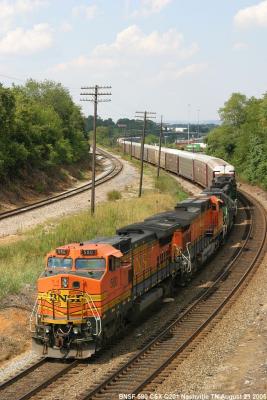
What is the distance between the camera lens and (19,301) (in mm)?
20000

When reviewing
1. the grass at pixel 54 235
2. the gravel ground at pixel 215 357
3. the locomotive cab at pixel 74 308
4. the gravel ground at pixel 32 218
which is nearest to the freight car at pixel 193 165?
the gravel ground at pixel 32 218

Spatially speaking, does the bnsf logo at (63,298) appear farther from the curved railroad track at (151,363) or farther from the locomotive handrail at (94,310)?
the curved railroad track at (151,363)

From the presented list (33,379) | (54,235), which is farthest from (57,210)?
(33,379)

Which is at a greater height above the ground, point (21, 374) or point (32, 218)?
point (32, 218)

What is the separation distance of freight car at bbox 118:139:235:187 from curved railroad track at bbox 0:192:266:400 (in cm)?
2309

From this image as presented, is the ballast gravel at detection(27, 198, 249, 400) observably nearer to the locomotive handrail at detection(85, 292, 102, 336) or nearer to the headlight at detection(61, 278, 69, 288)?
the locomotive handrail at detection(85, 292, 102, 336)

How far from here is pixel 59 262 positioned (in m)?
16.3

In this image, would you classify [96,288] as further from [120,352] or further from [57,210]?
[57,210]

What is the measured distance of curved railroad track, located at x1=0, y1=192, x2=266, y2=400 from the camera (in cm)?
1366

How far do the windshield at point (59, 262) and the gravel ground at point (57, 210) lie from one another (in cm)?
1900

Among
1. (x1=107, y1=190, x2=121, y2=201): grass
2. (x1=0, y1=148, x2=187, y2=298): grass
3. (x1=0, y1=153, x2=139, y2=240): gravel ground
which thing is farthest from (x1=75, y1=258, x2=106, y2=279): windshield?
(x1=107, y1=190, x2=121, y2=201): grass

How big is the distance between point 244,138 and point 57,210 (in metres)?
44.0

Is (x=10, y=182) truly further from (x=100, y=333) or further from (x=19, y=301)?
(x=100, y=333)

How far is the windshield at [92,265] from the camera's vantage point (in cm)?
1588
